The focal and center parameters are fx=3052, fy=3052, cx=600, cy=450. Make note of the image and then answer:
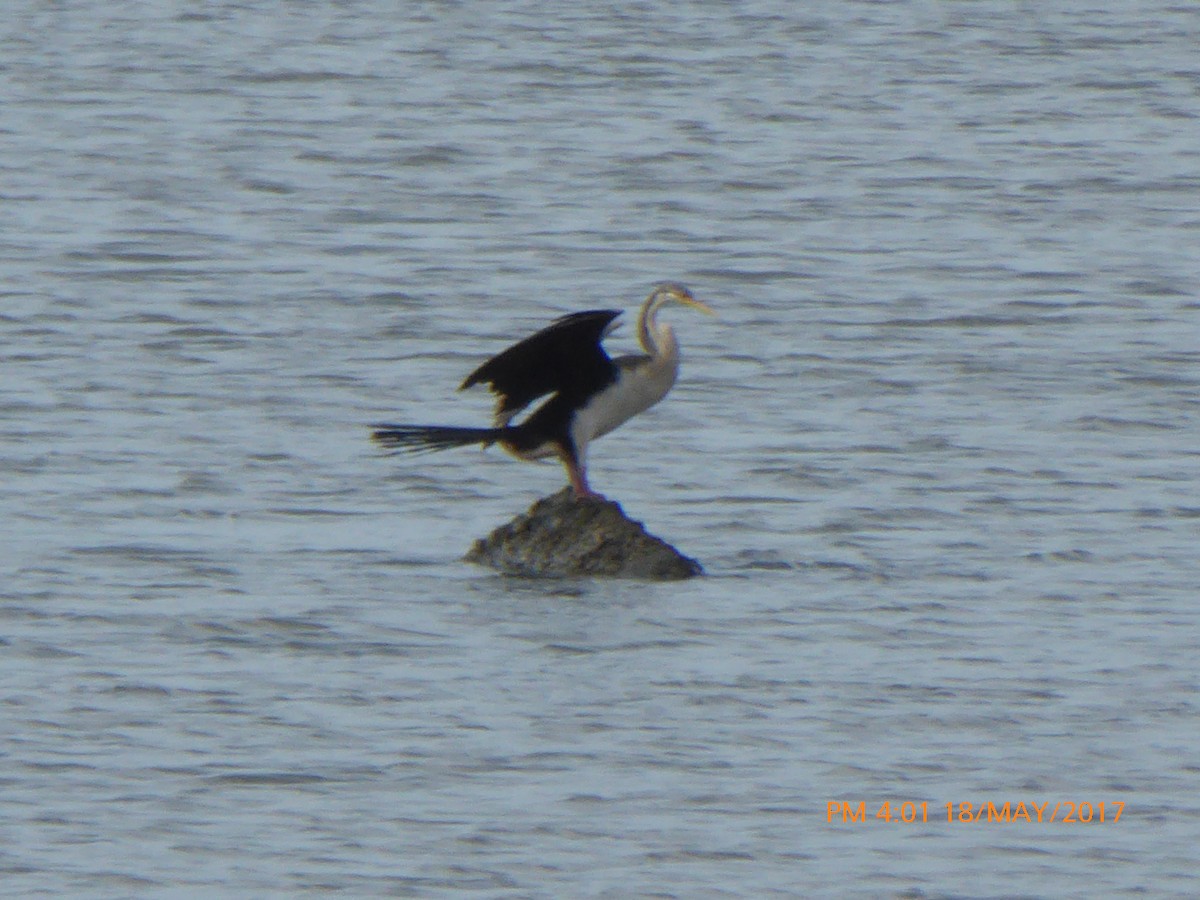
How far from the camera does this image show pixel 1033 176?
24828 mm

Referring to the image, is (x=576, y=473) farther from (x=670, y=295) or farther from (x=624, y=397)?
(x=670, y=295)

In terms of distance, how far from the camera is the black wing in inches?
428

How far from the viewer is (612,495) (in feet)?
43.4

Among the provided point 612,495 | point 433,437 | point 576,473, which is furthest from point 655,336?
point 612,495

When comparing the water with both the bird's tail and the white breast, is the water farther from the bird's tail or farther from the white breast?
the white breast

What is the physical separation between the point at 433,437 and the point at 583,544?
0.81 meters

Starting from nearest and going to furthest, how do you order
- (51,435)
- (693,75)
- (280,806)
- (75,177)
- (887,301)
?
1. (280,806)
2. (51,435)
3. (887,301)
4. (75,177)
5. (693,75)

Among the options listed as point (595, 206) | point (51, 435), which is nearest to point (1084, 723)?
point (51, 435)

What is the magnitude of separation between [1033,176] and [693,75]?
264 inches

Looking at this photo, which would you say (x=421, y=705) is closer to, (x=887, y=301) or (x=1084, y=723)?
(x=1084, y=723)

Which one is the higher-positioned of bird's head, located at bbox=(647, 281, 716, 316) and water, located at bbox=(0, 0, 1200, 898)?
bird's head, located at bbox=(647, 281, 716, 316)
